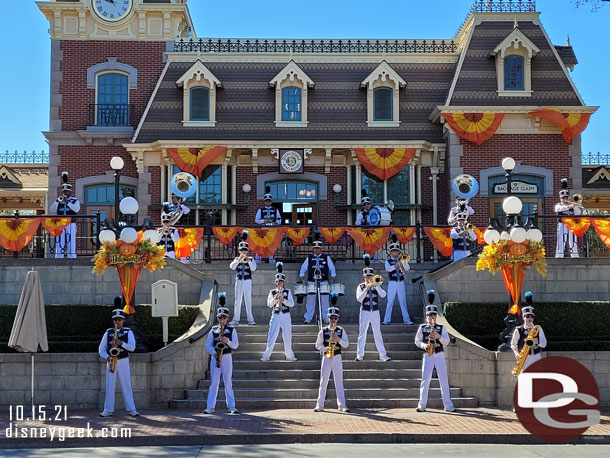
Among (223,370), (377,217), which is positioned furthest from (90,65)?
(223,370)

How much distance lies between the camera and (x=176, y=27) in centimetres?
2744

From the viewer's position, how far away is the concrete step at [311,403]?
15.2 metres

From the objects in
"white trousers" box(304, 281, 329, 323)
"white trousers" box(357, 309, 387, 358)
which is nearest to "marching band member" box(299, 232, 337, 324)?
"white trousers" box(304, 281, 329, 323)

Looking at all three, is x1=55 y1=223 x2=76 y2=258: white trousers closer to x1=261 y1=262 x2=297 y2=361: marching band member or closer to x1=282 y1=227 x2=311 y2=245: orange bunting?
x1=282 y1=227 x2=311 y2=245: orange bunting

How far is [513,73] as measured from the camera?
2622 cm

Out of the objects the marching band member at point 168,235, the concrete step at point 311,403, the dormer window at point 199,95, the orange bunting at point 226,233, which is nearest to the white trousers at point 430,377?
the concrete step at point 311,403

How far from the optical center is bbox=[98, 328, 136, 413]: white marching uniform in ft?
47.6

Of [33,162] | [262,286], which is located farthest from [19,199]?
[262,286]

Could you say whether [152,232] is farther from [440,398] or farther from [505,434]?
[505,434]

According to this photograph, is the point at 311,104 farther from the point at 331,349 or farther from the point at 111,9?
the point at 331,349

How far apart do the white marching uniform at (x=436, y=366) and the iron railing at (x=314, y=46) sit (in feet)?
48.5

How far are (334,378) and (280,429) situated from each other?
2108 mm

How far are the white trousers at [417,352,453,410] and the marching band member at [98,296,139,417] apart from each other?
16.4 ft

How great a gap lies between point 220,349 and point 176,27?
51.8 feet
